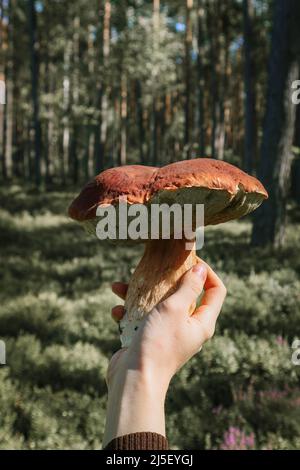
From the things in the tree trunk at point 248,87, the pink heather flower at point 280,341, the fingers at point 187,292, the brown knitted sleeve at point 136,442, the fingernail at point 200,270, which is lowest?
the pink heather flower at point 280,341

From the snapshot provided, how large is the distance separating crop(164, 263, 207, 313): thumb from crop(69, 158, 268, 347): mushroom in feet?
0.19

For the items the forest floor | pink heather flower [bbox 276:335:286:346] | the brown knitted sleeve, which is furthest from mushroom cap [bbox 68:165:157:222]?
pink heather flower [bbox 276:335:286:346]

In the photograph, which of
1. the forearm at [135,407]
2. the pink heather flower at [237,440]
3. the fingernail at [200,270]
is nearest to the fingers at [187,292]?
the fingernail at [200,270]

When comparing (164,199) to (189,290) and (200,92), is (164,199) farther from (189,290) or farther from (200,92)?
(200,92)

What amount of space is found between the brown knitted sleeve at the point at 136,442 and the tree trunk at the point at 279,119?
25.1 ft

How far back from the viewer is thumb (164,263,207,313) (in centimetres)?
200

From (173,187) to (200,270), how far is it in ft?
1.99

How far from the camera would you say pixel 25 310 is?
6434mm

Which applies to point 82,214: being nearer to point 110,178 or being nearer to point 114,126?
point 110,178

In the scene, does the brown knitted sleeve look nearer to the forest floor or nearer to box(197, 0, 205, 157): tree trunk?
the forest floor

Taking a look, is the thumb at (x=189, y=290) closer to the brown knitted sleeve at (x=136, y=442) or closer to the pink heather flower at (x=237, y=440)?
the brown knitted sleeve at (x=136, y=442)

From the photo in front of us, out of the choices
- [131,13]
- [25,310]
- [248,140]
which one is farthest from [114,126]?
[25,310]

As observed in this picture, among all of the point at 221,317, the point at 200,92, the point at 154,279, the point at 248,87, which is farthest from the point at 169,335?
the point at 200,92

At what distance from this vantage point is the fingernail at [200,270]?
2.12 metres
